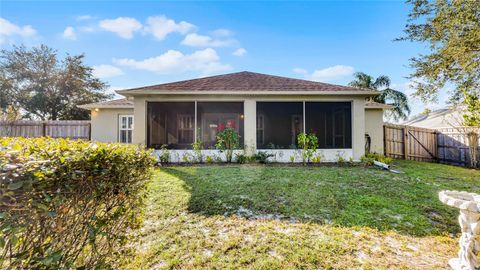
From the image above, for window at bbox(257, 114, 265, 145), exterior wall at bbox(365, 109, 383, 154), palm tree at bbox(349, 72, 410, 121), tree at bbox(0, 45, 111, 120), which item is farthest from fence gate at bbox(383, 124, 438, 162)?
tree at bbox(0, 45, 111, 120)

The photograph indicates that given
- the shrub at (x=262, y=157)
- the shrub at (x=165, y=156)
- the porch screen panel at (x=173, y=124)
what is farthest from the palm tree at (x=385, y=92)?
the shrub at (x=165, y=156)

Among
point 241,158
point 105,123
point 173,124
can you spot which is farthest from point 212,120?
point 105,123

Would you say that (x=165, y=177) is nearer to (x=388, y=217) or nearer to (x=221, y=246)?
(x=221, y=246)

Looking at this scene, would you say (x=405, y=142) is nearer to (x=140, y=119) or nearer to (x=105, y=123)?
(x=140, y=119)

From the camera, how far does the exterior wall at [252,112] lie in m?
8.73

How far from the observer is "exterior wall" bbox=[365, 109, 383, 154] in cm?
1124

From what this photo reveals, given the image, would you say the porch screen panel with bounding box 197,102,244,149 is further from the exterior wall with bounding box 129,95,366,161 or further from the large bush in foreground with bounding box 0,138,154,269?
the large bush in foreground with bounding box 0,138,154,269

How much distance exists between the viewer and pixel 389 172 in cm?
731

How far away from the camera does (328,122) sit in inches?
481

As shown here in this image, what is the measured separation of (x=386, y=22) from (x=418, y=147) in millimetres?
7082

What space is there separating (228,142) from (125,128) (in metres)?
6.78

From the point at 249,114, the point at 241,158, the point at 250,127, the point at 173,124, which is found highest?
the point at 249,114

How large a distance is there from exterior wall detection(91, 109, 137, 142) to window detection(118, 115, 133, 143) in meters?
0.19

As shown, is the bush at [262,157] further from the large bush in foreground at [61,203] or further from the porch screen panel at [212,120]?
the large bush in foreground at [61,203]
